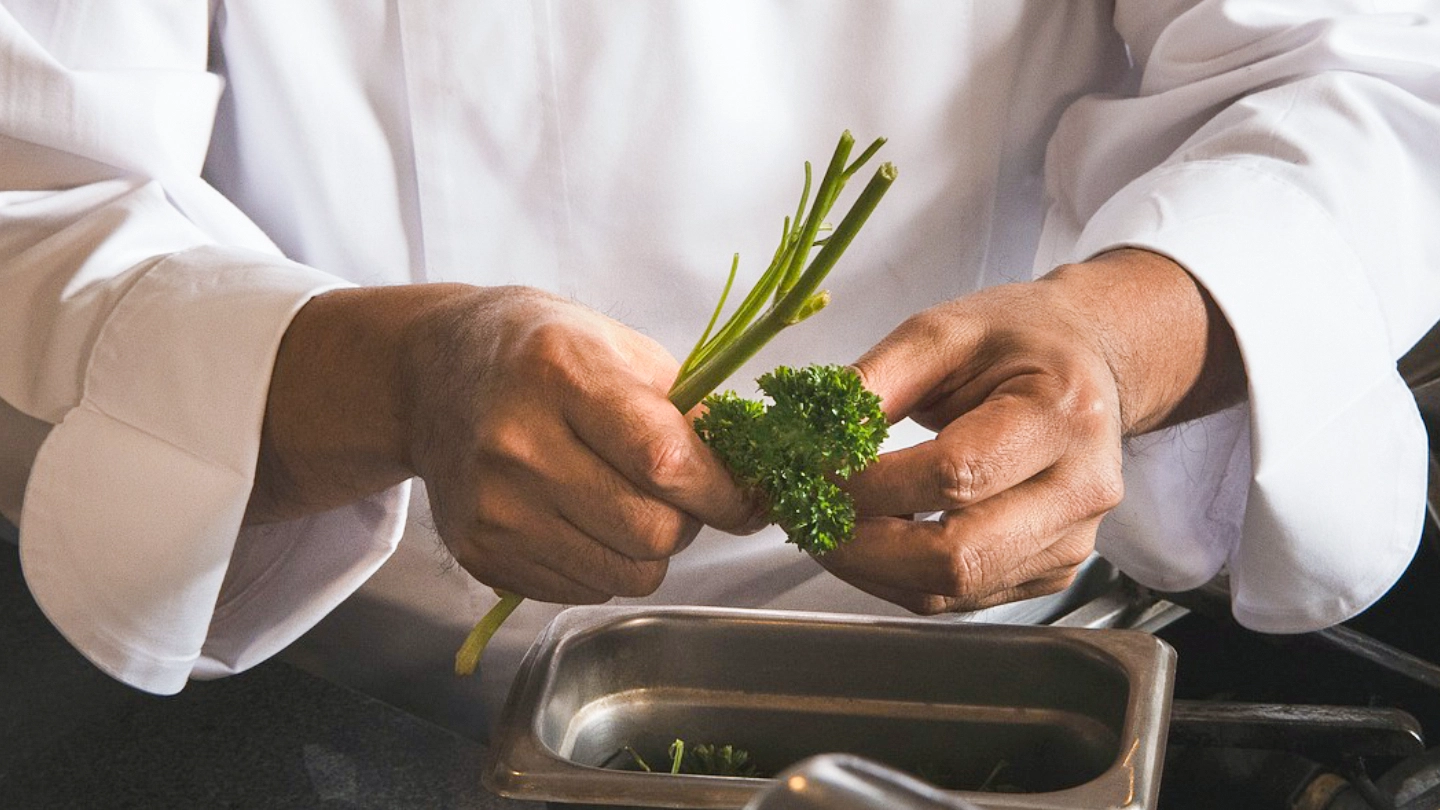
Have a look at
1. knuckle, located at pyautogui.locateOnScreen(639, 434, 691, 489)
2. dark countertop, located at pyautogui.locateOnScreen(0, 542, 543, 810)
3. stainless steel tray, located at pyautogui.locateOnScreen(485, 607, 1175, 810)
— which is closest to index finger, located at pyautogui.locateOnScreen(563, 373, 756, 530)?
knuckle, located at pyautogui.locateOnScreen(639, 434, 691, 489)

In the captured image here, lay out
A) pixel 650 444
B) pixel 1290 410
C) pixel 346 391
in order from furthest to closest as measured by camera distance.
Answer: pixel 1290 410
pixel 346 391
pixel 650 444

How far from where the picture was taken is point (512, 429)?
75 centimetres

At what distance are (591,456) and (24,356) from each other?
49cm

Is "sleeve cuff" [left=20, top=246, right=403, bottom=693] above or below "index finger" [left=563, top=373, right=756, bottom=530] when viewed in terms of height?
below

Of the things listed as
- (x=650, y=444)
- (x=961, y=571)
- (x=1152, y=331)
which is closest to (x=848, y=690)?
(x=961, y=571)

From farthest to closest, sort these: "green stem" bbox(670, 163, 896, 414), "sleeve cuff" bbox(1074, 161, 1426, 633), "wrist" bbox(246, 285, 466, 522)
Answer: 1. "sleeve cuff" bbox(1074, 161, 1426, 633)
2. "wrist" bbox(246, 285, 466, 522)
3. "green stem" bbox(670, 163, 896, 414)

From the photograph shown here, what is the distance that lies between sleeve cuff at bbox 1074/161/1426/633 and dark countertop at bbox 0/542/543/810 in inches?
23.8

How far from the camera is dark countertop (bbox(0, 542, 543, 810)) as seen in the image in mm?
878

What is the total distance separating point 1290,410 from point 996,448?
360 mm

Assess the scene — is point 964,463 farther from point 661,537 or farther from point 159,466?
point 159,466

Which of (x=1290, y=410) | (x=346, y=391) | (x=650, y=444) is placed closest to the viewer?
(x=650, y=444)

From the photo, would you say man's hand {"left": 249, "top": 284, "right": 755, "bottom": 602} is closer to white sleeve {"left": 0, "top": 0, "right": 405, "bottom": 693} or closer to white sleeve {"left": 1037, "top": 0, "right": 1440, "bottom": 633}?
white sleeve {"left": 0, "top": 0, "right": 405, "bottom": 693}

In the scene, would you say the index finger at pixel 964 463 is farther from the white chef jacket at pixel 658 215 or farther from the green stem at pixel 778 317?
the white chef jacket at pixel 658 215

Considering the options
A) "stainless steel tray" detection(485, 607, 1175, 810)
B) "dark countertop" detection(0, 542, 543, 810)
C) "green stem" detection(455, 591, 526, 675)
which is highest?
"stainless steel tray" detection(485, 607, 1175, 810)
